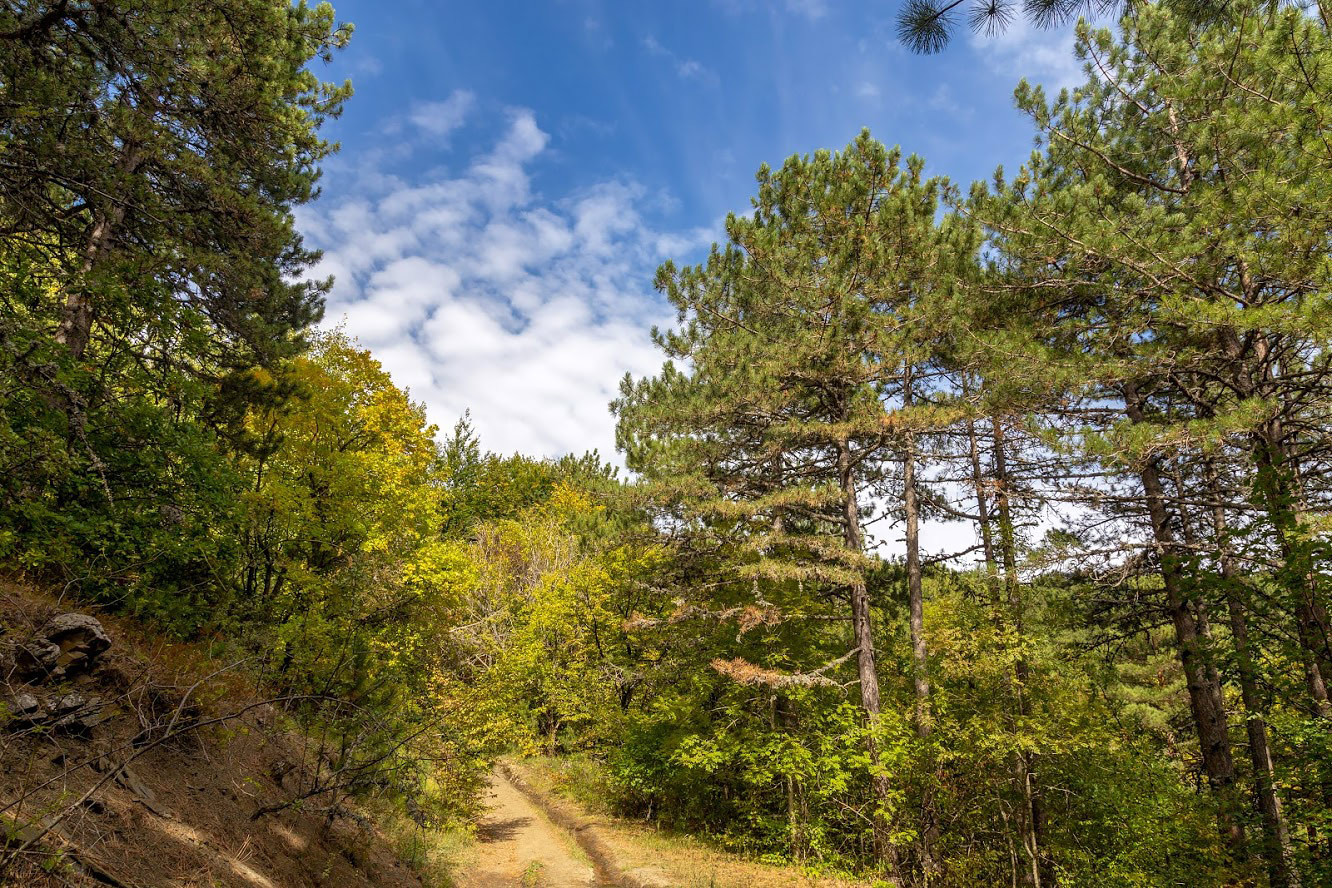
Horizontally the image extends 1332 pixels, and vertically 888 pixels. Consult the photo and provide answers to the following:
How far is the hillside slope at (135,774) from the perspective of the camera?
12.7ft

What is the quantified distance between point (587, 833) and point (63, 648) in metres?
13.5

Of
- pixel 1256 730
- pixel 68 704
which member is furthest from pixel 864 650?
pixel 68 704

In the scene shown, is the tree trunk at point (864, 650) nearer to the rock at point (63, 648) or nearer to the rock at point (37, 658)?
the rock at point (63, 648)

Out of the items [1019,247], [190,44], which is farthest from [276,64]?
[1019,247]

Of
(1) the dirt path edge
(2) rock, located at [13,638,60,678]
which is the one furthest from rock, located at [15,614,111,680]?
(1) the dirt path edge

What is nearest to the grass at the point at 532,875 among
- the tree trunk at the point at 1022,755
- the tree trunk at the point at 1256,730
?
the tree trunk at the point at 1022,755

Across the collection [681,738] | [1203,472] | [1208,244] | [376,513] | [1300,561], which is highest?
[1208,244]

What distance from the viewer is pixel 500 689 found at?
17.8 meters

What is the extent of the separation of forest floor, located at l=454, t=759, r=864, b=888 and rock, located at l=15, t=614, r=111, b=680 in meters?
7.47

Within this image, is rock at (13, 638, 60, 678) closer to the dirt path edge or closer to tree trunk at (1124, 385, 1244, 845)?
the dirt path edge

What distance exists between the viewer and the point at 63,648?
18.0 feet

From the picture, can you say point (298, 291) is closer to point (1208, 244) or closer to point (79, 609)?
point (79, 609)

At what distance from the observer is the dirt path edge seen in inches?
464

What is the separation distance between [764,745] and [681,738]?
2039 millimetres
